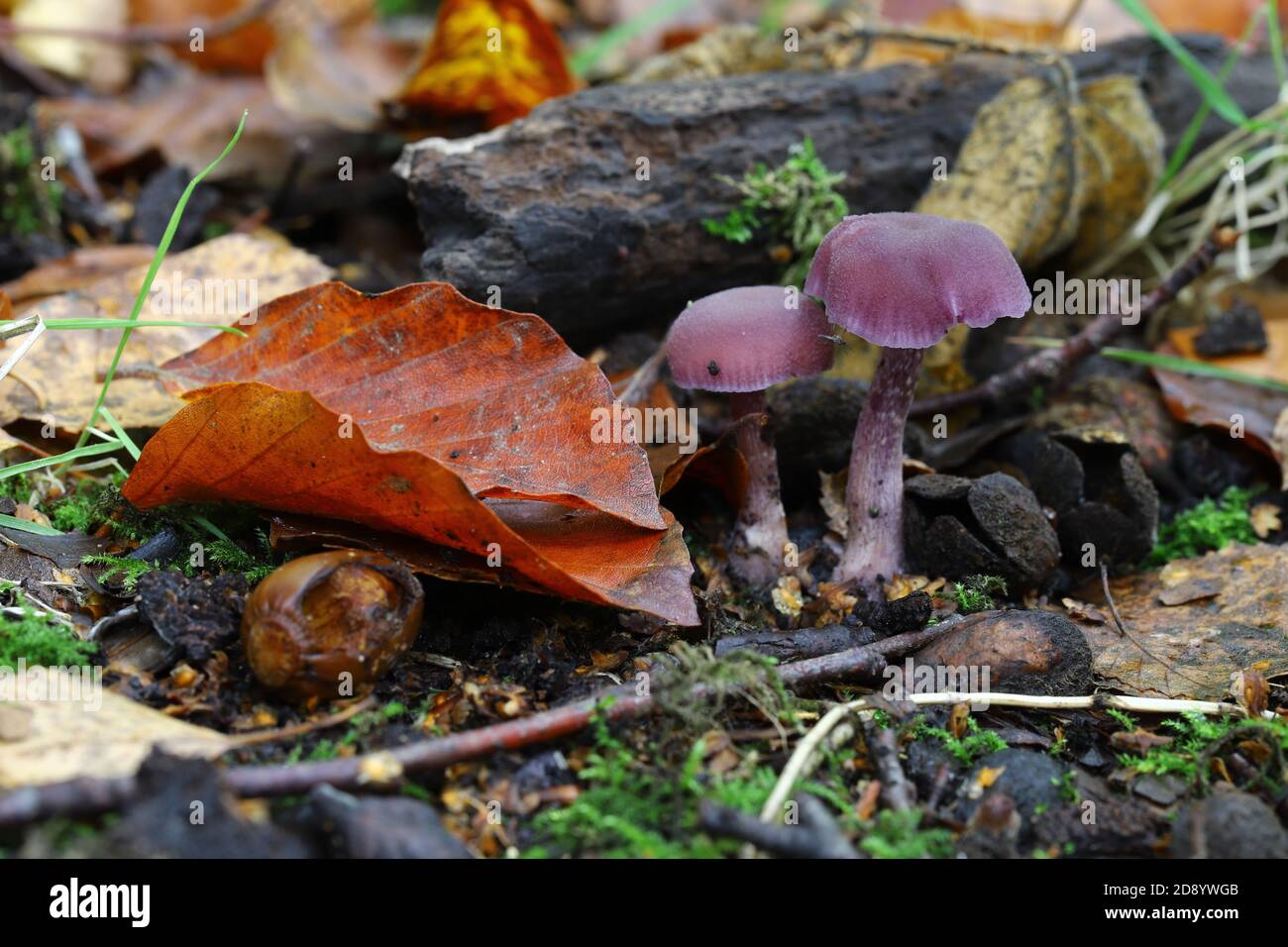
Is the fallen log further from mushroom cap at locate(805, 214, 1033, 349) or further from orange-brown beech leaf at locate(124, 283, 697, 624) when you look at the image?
mushroom cap at locate(805, 214, 1033, 349)

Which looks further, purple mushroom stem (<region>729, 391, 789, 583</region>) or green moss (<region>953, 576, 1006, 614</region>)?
purple mushroom stem (<region>729, 391, 789, 583</region>)

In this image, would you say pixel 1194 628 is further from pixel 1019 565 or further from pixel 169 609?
pixel 169 609

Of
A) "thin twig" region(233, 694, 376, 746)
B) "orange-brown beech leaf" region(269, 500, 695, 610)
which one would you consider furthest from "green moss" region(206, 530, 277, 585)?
"thin twig" region(233, 694, 376, 746)

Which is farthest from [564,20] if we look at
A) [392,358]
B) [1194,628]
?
[1194,628]

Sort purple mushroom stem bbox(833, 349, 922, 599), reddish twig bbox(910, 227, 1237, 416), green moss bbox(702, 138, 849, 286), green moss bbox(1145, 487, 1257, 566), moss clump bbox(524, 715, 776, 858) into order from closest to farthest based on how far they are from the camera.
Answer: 1. moss clump bbox(524, 715, 776, 858)
2. purple mushroom stem bbox(833, 349, 922, 599)
3. green moss bbox(1145, 487, 1257, 566)
4. reddish twig bbox(910, 227, 1237, 416)
5. green moss bbox(702, 138, 849, 286)

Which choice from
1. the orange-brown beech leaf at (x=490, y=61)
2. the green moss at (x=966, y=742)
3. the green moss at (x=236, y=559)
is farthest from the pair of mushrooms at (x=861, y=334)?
the orange-brown beech leaf at (x=490, y=61)

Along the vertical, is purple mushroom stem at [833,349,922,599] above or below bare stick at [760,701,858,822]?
above

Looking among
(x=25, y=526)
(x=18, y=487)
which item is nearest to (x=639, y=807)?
(x=25, y=526)
